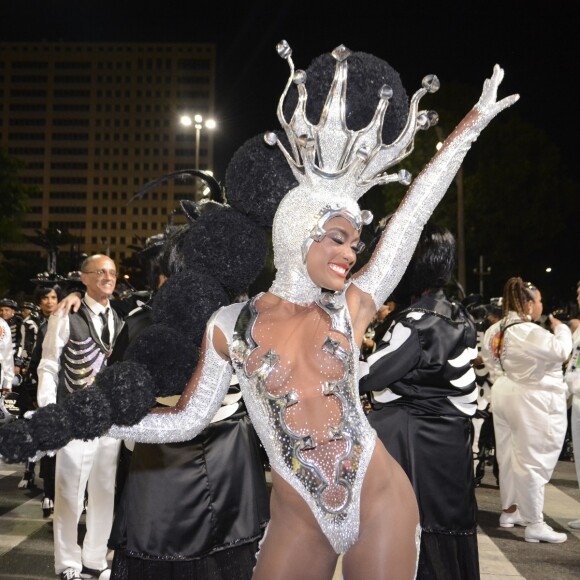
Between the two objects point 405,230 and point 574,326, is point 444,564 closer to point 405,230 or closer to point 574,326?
point 405,230

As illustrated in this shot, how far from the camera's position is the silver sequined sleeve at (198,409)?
2.61 metres

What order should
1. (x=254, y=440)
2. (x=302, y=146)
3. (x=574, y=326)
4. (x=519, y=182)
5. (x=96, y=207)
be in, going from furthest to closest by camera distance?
1. (x=96, y=207)
2. (x=519, y=182)
3. (x=574, y=326)
4. (x=254, y=440)
5. (x=302, y=146)

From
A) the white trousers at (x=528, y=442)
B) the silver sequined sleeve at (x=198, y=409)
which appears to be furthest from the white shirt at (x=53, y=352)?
the white trousers at (x=528, y=442)

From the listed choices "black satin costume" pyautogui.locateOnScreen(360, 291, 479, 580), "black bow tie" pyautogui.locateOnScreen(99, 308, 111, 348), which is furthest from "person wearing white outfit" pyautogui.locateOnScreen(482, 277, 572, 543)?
"black bow tie" pyautogui.locateOnScreen(99, 308, 111, 348)

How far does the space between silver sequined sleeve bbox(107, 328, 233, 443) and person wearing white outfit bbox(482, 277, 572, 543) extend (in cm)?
465

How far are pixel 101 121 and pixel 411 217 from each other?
14339 centimetres

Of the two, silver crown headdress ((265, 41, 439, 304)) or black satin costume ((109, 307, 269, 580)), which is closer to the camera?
silver crown headdress ((265, 41, 439, 304))

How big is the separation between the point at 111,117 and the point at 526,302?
140 metres

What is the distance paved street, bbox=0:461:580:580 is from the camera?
557 centimetres

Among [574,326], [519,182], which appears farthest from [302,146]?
[519,182]

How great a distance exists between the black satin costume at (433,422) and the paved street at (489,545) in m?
1.69

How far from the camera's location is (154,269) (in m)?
4.74

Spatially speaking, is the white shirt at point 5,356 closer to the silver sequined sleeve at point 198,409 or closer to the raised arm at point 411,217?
the silver sequined sleeve at point 198,409

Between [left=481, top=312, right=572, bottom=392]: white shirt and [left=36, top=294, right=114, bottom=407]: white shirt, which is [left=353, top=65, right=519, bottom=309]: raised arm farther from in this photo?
[left=481, top=312, right=572, bottom=392]: white shirt
